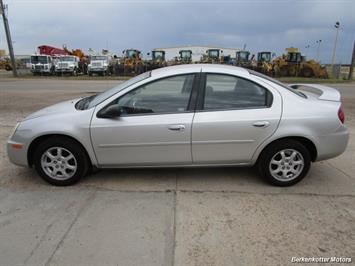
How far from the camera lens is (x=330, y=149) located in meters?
3.68

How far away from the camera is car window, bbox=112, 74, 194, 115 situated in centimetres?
355

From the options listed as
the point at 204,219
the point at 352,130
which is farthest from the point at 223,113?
the point at 352,130

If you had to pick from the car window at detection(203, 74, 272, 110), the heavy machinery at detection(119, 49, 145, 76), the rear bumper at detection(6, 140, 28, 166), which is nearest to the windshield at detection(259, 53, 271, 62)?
the heavy machinery at detection(119, 49, 145, 76)

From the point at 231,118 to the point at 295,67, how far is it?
2877 centimetres

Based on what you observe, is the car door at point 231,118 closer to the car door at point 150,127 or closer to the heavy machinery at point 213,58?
Result: the car door at point 150,127

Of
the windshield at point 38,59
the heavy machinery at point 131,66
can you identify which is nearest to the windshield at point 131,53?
the heavy machinery at point 131,66

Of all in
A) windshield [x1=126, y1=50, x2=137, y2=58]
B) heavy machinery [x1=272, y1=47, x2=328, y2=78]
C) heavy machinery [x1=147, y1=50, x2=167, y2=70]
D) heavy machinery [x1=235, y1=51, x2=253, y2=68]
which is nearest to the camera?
heavy machinery [x1=272, y1=47, x2=328, y2=78]

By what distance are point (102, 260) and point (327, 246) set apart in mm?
1949

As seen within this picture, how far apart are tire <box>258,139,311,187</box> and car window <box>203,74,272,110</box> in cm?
56

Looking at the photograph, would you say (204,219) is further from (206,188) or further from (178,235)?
(206,188)

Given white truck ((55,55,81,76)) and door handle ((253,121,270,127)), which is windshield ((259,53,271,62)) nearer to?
white truck ((55,55,81,76))

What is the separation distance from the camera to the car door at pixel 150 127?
11.4 ft

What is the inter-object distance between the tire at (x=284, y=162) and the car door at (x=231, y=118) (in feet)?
0.64

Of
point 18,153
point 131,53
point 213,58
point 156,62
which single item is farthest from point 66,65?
point 18,153
